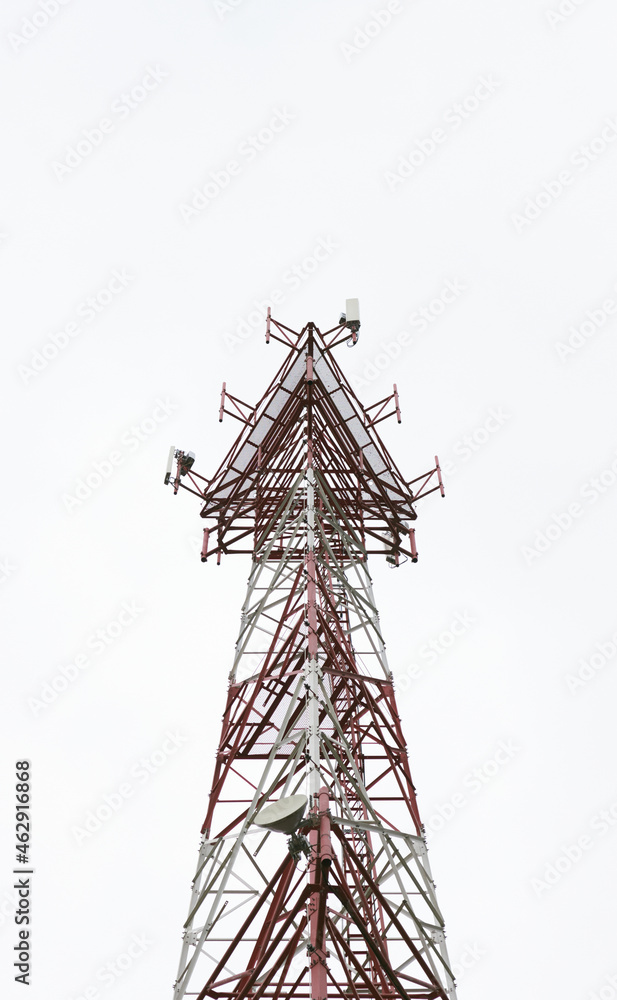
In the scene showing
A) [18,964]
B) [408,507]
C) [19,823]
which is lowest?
[18,964]

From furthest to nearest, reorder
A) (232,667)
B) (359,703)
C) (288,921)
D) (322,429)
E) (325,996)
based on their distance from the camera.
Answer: (322,429) < (232,667) < (359,703) < (288,921) < (325,996)

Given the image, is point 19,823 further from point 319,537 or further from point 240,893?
point 319,537

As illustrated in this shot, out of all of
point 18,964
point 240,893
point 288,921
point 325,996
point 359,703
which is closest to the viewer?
point 325,996

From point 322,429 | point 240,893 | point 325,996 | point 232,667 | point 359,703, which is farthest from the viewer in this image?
point 322,429

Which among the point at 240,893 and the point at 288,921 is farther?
the point at 240,893

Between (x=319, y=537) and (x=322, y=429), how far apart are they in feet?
12.7

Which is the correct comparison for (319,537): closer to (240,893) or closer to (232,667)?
(232,667)

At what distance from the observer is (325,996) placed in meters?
8.56

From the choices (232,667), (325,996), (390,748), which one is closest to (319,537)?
(232,667)

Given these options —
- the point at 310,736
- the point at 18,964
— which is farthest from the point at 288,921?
the point at 18,964

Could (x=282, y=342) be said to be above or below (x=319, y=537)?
above

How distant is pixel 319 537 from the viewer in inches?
557

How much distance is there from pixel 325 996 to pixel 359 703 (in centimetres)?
519

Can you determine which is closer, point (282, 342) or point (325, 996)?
point (325, 996)
